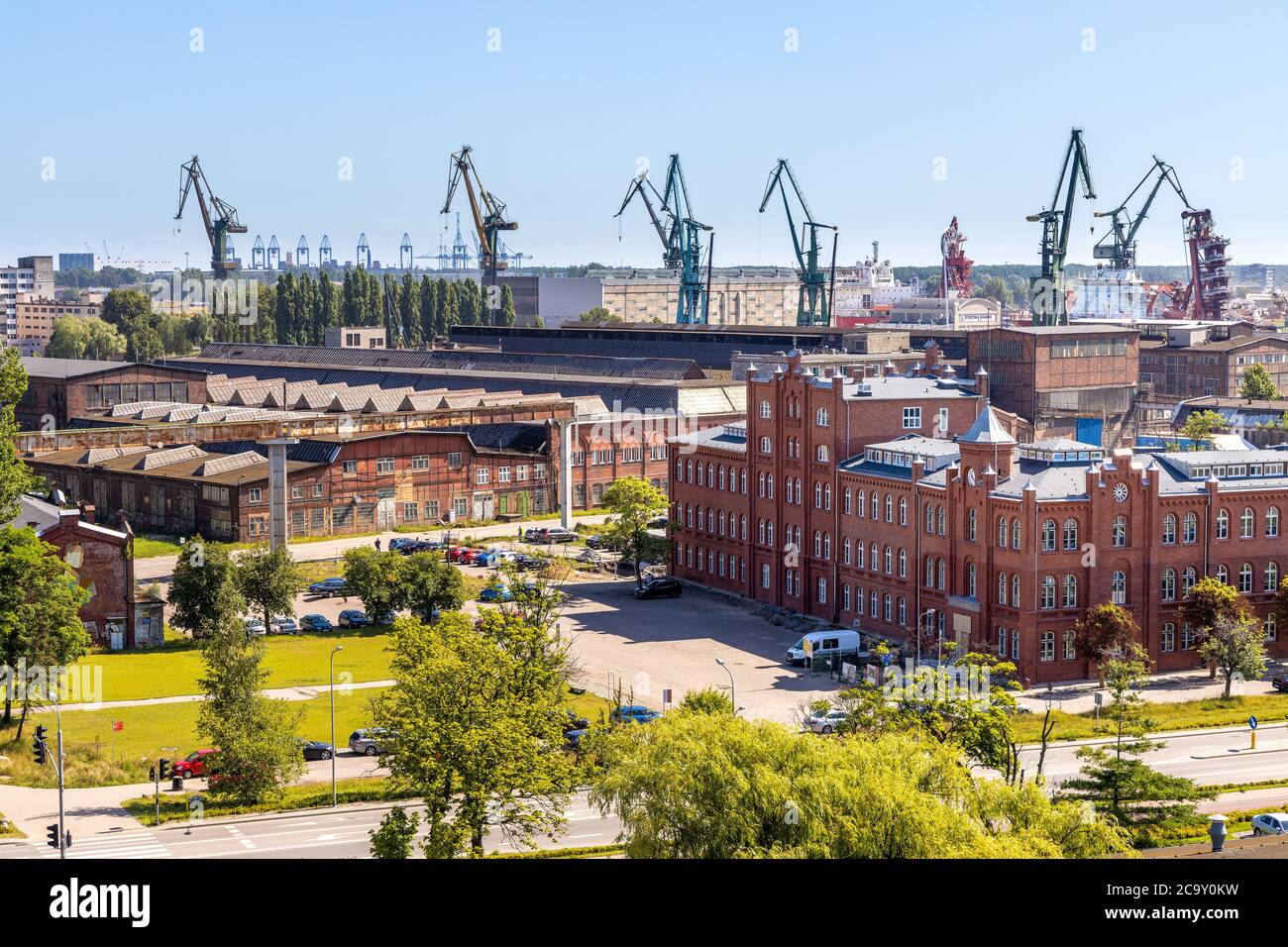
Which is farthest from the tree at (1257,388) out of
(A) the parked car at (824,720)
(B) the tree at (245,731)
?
(B) the tree at (245,731)

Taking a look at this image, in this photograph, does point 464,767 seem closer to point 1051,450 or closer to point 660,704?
point 660,704

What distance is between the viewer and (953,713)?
108 ft

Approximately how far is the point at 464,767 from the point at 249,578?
2399cm

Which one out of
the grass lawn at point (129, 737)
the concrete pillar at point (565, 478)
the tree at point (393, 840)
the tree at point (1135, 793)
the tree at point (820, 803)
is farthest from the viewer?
the concrete pillar at point (565, 478)

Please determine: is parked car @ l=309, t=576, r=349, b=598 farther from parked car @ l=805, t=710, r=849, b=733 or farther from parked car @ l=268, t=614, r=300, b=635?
parked car @ l=805, t=710, r=849, b=733

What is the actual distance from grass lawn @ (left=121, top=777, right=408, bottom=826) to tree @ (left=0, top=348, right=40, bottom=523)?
34.8 ft

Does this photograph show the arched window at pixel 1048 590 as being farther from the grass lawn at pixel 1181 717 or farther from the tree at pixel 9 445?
the tree at pixel 9 445

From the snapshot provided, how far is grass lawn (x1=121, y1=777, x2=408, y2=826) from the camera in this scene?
34188 mm

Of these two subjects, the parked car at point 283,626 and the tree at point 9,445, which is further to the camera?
the parked car at point 283,626

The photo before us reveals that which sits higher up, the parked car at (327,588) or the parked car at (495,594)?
the parked car at (495,594)

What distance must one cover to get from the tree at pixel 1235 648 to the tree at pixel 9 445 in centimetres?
3155

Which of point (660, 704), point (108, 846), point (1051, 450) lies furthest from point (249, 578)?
point (1051, 450)

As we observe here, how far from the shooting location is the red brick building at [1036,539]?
45250mm

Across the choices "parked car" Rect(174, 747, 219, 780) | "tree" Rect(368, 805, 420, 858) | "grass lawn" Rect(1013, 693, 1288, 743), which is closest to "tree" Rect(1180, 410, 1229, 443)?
"grass lawn" Rect(1013, 693, 1288, 743)
